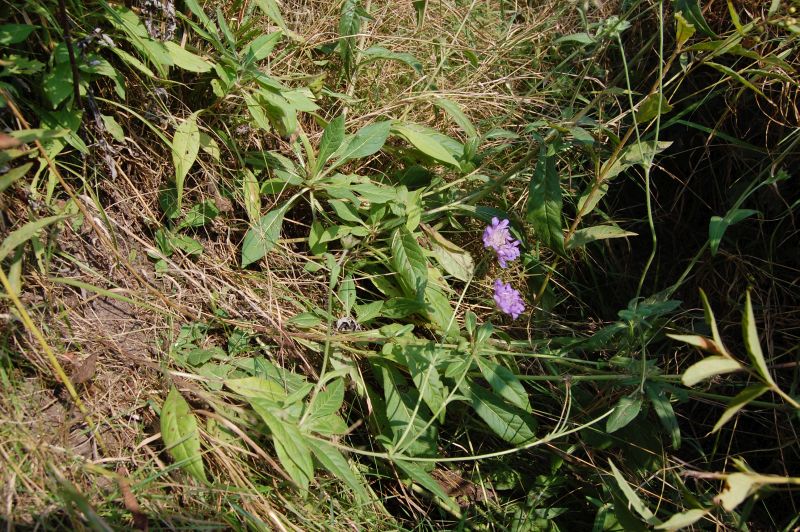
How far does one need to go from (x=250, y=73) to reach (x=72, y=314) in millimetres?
754

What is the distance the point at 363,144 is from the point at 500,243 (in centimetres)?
47

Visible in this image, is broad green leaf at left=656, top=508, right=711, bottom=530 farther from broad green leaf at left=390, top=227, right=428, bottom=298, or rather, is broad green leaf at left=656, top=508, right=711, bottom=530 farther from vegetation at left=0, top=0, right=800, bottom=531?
broad green leaf at left=390, top=227, right=428, bottom=298

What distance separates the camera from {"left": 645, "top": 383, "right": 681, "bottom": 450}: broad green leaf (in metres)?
1.50

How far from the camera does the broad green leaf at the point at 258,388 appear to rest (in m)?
1.53

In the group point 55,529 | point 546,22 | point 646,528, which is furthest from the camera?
point 546,22

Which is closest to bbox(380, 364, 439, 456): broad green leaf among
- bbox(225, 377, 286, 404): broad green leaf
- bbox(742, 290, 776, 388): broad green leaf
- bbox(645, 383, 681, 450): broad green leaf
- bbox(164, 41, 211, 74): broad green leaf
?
bbox(225, 377, 286, 404): broad green leaf

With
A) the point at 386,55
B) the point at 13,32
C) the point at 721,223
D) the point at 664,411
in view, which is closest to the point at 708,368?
the point at 664,411

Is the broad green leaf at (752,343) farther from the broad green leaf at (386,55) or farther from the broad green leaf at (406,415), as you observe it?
the broad green leaf at (386,55)

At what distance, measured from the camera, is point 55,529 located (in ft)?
4.10

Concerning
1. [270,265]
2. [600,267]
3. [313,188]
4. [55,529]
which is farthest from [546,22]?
→ [55,529]

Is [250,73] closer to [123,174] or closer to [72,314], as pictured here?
[123,174]

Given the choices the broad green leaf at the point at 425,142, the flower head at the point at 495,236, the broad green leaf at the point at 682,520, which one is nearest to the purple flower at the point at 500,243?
the flower head at the point at 495,236

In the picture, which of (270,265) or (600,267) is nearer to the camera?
(270,265)

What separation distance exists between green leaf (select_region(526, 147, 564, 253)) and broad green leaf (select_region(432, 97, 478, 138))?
0.93 ft
